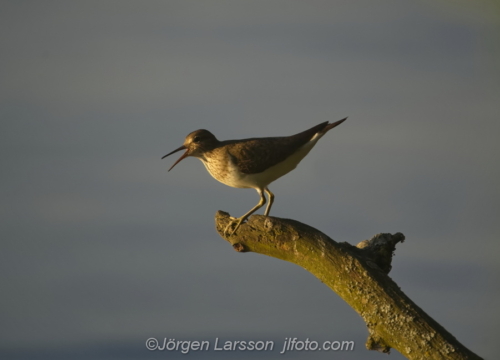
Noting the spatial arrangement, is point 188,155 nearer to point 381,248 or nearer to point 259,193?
point 259,193

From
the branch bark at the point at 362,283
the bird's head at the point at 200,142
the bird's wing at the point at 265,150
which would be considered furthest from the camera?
the bird's head at the point at 200,142

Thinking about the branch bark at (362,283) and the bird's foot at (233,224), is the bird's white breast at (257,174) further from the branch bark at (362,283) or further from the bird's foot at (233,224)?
the branch bark at (362,283)

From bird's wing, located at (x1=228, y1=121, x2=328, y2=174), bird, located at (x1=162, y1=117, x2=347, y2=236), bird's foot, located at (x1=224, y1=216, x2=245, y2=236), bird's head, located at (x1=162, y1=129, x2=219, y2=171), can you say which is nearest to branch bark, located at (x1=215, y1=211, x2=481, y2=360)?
bird's foot, located at (x1=224, y1=216, x2=245, y2=236)

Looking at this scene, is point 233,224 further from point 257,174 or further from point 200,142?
point 200,142

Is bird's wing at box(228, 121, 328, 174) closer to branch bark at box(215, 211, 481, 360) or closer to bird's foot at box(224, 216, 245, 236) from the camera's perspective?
Result: bird's foot at box(224, 216, 245, 236)

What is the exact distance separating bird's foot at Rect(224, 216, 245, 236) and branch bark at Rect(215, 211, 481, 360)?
0.16ft

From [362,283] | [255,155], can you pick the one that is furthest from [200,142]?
[362,283]

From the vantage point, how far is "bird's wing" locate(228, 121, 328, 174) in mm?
6941

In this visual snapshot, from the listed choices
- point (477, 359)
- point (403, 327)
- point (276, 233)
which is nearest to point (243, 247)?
point (276, 233)

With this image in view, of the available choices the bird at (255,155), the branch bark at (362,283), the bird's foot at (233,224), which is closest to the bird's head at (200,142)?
the bird at (255,155)

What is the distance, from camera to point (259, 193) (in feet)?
23.6

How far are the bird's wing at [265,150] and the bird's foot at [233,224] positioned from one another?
1.76ft

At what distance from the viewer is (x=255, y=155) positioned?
696 centimetres

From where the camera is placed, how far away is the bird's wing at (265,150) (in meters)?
6.94
